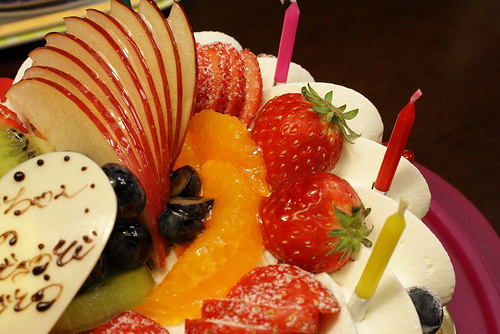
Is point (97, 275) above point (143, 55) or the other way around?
the other way around

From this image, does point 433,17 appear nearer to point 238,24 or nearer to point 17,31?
point 238,24

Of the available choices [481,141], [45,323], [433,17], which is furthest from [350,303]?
[433,17]

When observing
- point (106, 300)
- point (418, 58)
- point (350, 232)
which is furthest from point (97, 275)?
point (418, 58)

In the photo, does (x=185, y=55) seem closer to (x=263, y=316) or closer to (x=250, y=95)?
(x=250, y=95)

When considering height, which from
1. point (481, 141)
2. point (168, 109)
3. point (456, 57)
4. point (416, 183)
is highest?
point (168, 109)

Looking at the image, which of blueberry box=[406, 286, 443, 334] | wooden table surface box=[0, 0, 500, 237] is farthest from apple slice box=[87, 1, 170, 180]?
wooden table surface box=[0, 0, 500, 237]

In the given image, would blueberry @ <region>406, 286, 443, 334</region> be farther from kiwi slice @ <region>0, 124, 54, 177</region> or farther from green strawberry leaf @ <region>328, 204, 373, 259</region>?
kiwi slice @ <region>0, 124, 54, 177</region>
